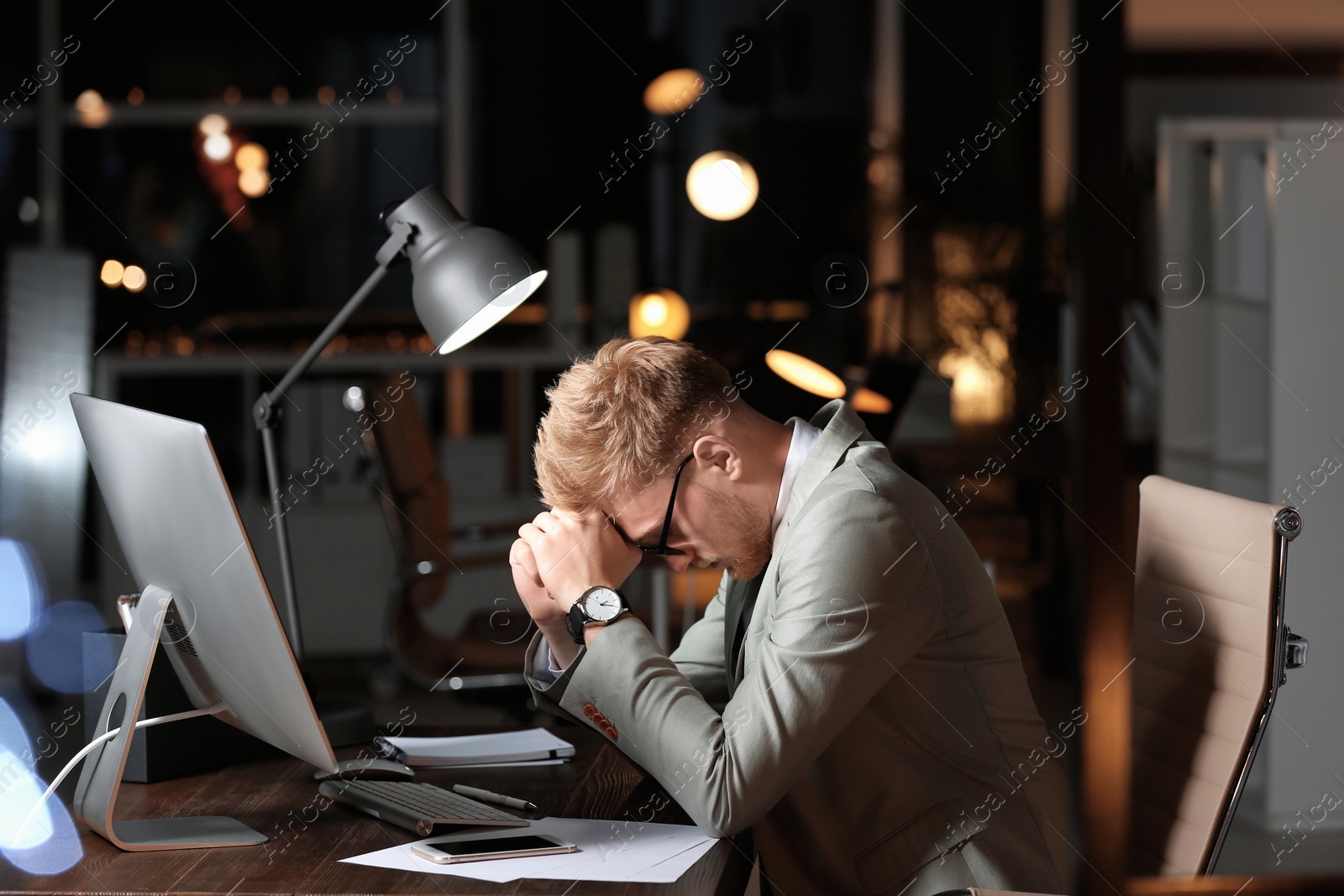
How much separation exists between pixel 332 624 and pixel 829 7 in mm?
2902

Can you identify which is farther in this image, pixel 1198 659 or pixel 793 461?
pixel 793 461

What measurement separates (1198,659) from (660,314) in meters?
3.21

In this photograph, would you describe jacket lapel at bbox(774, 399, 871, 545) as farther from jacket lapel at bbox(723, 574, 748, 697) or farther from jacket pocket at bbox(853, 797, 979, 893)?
jacket pocket at bbox(853, 797, 979, 893)

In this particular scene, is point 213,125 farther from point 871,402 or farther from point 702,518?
point 702,518

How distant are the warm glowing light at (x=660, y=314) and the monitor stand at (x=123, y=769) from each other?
325 centimetres

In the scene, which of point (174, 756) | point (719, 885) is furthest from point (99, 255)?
point (719, 885)

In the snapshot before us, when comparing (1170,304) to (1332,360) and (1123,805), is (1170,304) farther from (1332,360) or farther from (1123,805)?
(1123,805)

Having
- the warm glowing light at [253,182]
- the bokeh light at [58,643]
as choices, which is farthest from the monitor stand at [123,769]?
the warm glowing light at [253,182]

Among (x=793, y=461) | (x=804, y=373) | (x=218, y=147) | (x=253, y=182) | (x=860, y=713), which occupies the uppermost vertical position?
(x=218, y=147)

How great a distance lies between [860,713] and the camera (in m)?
1.31

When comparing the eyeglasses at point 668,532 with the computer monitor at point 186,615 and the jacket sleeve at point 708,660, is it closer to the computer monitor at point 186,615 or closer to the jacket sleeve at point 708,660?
the jacket sleeve at point 708,660

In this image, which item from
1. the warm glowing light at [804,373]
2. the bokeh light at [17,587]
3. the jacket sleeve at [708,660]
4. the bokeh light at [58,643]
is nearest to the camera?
the jacket sleeve at [708,660]

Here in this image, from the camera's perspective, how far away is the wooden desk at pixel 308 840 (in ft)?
3.51

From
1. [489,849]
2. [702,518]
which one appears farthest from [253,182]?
[489,849]
